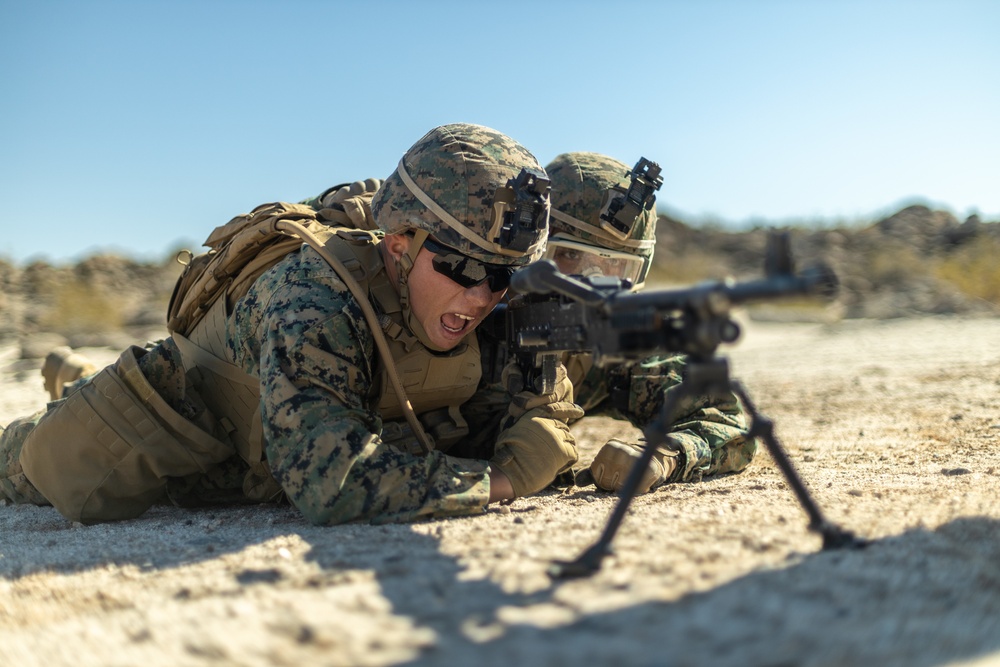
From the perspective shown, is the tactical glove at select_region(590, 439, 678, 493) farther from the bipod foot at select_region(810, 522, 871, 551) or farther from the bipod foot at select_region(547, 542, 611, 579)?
the bipod foot at select_region(547, 542, 611, 579)

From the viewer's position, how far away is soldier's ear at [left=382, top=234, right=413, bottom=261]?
3.52 m

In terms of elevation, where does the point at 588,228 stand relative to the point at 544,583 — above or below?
above

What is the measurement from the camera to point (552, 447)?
3.39 meters

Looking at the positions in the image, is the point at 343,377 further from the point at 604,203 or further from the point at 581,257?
the point at 604,203

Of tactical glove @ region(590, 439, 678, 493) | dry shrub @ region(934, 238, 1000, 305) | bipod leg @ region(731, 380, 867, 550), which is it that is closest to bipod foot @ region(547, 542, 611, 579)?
bipod leg @ region(731, 380, 867, 550)

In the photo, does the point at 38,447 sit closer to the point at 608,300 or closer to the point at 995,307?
the point at 608,300

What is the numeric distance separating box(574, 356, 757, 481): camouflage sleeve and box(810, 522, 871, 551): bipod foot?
1.19 metres

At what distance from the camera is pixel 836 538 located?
2.35 metres

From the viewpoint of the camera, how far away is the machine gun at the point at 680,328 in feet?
6.67

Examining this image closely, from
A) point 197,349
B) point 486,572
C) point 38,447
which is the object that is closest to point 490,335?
point 197,349

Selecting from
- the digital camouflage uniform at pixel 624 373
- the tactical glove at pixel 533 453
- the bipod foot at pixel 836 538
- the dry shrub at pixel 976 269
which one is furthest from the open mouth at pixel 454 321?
the dry shrub at pixel 976 269

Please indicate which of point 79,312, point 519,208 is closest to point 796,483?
point 519,208

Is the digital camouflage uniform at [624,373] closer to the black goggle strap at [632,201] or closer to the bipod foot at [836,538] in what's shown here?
the black goggle strap at [632,201]

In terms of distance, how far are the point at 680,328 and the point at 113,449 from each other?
258cm
